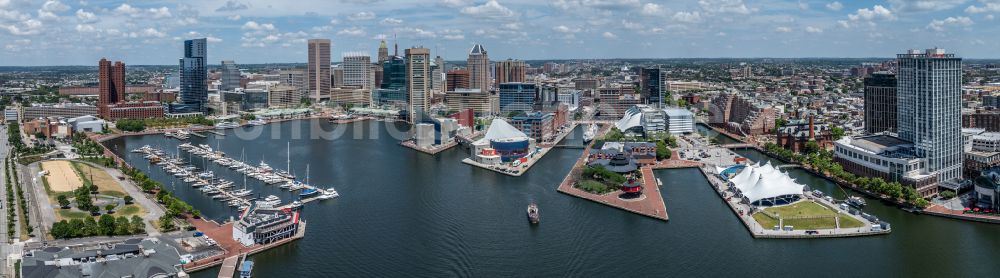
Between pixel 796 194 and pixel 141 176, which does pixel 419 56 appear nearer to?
pixel 141 176

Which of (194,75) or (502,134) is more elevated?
(194,75)

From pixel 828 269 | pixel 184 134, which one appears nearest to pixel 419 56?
pixel 184 134

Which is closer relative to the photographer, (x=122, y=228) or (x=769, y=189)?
(x=122, y=228)

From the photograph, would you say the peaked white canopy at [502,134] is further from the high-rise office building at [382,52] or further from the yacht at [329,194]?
the high-rise office building at [382,52]

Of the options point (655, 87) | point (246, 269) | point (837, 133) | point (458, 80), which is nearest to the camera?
point (246, 269)

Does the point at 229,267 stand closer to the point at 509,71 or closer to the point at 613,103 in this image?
the point at 613,103

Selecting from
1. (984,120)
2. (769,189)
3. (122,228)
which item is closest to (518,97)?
(984,120)
